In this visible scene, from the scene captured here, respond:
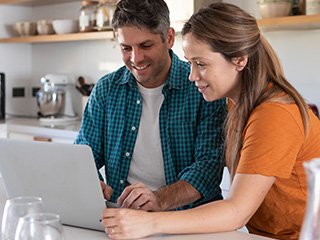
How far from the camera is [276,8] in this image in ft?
10.3

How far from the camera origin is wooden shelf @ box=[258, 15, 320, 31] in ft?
9.64

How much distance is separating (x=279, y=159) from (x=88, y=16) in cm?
275

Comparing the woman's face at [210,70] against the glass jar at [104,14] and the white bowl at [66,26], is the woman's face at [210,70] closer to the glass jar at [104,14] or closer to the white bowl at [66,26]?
the glass jar at [104,14]

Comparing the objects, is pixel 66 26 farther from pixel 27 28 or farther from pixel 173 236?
pixel 173 236

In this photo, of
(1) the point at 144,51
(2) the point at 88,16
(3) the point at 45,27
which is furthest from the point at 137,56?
(3) the point at 45,27

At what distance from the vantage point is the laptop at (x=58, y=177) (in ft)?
5.16

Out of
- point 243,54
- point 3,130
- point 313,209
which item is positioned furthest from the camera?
point 3,130

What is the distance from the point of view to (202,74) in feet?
5.64

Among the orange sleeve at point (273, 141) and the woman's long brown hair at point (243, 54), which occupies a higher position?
the woman's long brown hair at point (243, 54)

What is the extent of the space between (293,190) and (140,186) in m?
0.41

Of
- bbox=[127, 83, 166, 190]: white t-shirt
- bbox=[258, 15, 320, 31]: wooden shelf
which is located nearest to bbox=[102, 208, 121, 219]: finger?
bbox=[127, 83, 166, 190]: white t-shirt

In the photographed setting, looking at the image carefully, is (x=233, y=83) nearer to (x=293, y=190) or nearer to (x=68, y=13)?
(x=293, y=190)

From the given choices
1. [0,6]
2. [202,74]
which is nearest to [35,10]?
[0,6]

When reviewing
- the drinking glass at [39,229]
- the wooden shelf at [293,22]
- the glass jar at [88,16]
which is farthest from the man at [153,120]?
the glass jar at [88,16]
